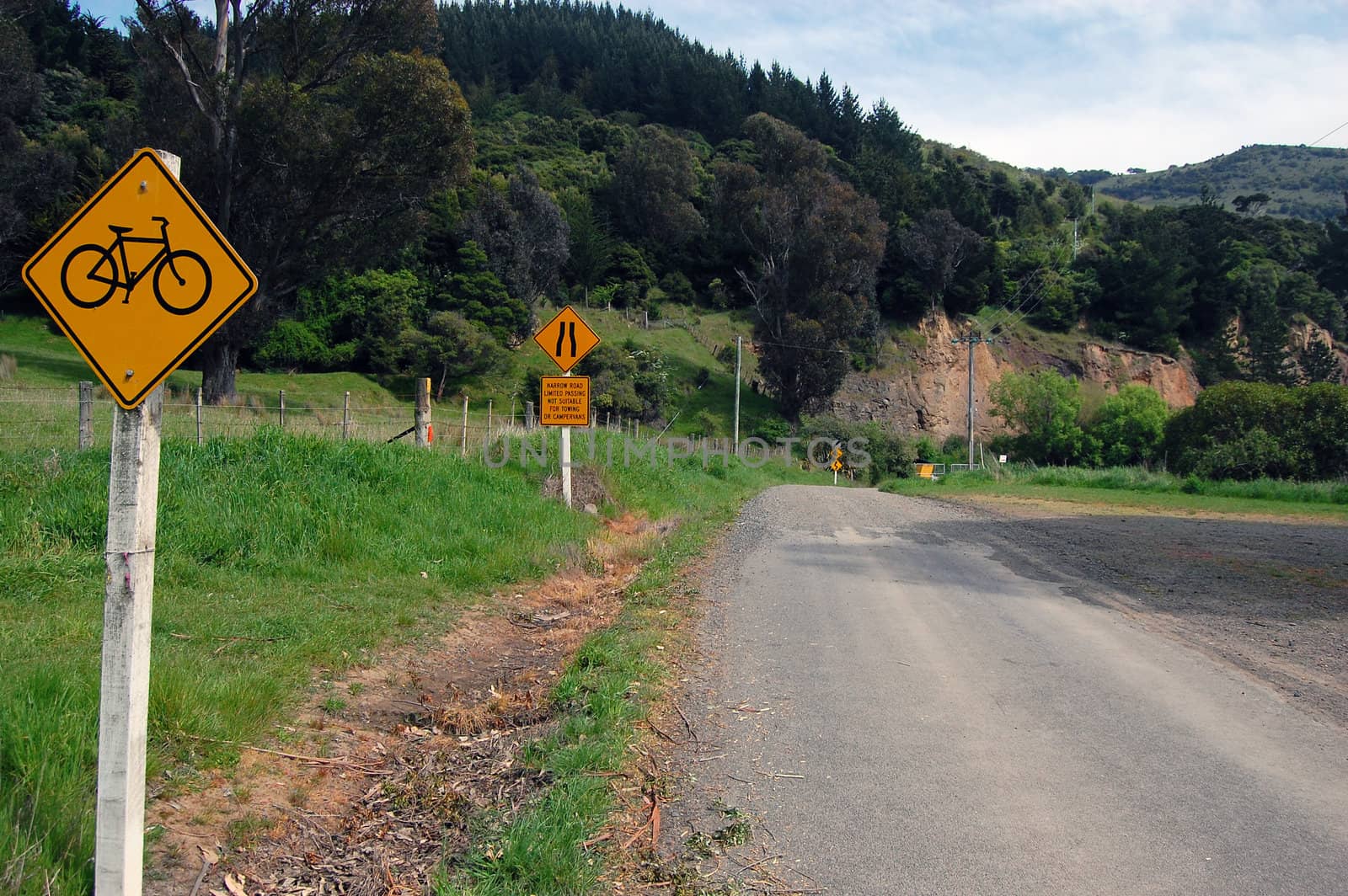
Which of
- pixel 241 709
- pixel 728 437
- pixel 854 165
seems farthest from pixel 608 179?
pixel 241 709

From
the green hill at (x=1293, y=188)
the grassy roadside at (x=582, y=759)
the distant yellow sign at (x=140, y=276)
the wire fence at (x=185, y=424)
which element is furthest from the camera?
the green hill at (x=1293, y=188)

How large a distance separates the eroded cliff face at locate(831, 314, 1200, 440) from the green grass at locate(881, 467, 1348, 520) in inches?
818

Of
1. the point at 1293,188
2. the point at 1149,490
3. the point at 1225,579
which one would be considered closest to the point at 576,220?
the point at 1149,490

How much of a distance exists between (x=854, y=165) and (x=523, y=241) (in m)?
34.5

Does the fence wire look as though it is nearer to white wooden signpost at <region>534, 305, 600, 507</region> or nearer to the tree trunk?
white wooden signpost at <region>534, 305, 600, 507</region>

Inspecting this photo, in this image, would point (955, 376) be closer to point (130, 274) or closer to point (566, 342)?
point (566, 342)

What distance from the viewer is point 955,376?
2650 inches

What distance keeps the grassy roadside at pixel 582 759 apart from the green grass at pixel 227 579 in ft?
4.89

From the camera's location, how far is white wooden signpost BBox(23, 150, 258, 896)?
3.30 metres

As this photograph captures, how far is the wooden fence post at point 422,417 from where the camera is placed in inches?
580

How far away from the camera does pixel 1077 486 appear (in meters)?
35.2

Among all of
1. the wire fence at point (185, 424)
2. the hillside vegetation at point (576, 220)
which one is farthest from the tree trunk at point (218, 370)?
the wire fence at point (185, 424)

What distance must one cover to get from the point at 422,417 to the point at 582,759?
10996 millimetres

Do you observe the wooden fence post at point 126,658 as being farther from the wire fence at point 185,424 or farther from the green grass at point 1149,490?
Answer: the green grass at point 1149,490
